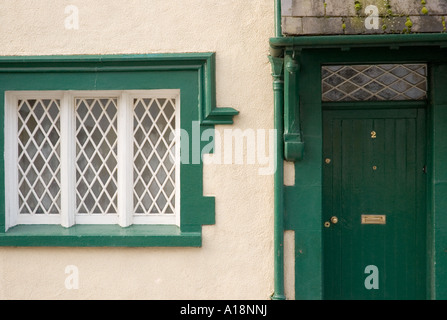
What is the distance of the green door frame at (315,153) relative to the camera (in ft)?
14.8

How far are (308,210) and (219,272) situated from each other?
3.53 ft

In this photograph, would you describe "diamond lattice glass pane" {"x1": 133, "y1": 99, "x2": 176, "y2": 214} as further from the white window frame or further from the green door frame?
the green door frame

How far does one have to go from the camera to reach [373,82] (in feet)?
15.5

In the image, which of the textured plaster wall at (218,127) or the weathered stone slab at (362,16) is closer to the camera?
the weathered stone slab at (362,16)

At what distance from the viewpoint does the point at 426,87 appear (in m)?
4.67

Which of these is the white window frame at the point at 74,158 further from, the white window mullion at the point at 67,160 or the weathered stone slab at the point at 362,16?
the weathered stone slab at the point at 362,16

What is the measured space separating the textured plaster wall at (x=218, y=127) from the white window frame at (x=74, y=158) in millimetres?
335

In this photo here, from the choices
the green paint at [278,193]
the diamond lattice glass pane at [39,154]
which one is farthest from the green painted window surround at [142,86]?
the green paint at [278,193]

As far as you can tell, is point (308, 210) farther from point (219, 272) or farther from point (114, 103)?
point (114, 103)

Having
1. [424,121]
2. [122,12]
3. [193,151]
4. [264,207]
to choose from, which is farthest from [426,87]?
[122,12]

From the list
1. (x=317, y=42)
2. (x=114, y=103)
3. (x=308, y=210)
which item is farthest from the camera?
(x=114, y=103)

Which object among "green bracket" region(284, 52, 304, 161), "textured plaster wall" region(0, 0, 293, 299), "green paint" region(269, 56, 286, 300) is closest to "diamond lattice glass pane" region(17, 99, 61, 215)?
"textured plaster wall" region(0, 0, 293, 299)

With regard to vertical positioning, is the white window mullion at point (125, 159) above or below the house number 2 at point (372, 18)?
below

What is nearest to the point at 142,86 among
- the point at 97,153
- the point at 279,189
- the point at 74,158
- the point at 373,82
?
the point at 97,153
